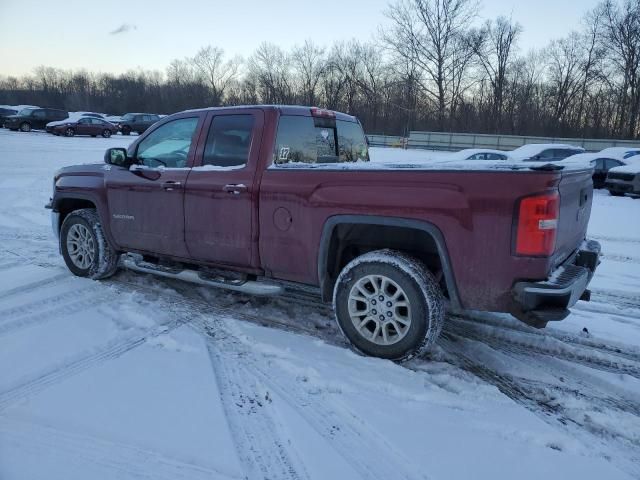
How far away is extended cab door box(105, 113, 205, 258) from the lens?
14.5ft

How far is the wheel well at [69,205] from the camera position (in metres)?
5.41

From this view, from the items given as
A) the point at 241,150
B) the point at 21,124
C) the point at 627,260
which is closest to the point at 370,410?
the point at 241,150

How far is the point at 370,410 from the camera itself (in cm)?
285

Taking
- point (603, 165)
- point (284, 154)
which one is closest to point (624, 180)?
point (603, 165)

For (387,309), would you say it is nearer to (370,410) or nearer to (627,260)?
(370,410)

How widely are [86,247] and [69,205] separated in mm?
640

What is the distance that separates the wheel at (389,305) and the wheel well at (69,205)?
3.41 meters

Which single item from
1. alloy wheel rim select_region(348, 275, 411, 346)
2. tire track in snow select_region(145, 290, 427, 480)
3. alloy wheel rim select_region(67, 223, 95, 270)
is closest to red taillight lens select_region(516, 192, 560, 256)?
alloy wheel rim select_region(348, 275, 411, 346)

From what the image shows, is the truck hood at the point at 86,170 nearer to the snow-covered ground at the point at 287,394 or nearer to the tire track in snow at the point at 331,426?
the snow-covered ground at the point at 287,394

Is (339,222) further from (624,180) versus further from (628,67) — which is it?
(628,67)

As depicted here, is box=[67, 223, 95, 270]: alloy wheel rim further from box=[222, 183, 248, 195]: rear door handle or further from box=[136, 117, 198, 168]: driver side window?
box=[222, 183, 248, 195]: rear door handle

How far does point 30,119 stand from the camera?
1160 inches

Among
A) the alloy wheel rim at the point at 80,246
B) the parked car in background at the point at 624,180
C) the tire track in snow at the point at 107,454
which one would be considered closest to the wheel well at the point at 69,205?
the alloy wheel rim at the point at 80,246

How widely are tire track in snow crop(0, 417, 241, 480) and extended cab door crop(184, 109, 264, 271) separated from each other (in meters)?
1.88
